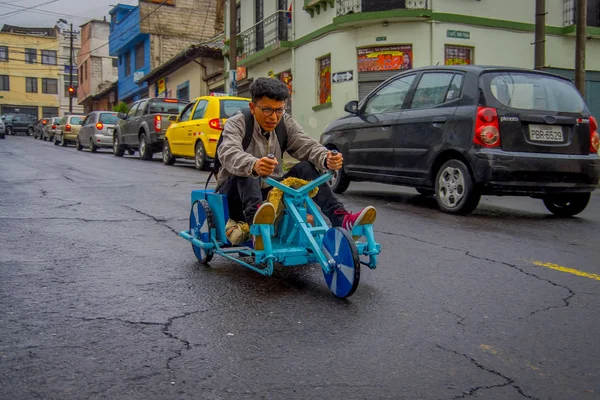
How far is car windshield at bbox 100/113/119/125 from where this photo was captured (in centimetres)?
2516

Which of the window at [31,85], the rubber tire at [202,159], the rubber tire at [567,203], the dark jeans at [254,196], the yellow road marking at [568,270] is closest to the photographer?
the dark jeans at [254,196]

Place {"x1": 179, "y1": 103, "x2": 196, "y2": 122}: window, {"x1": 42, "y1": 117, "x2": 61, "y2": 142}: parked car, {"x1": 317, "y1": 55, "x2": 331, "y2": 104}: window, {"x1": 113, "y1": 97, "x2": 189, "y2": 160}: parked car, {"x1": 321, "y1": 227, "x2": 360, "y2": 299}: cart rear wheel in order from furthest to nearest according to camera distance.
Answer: {"x1": 42, "y1": 117, "x2": 61, "y2": 142}: parked car → {"x1": 317, "y1": 55, "x2": 331, "y2": 104}: window → {"x1": 113, "y1": 97, "x2": 189, "y2": 160}: parked car → {"x1": 179, "y1": 103, "x2": 196, "y2": 122}: window → {"x1": 321, "y1": 227, "x2": 360, "y2": 299}: cart rear wheel

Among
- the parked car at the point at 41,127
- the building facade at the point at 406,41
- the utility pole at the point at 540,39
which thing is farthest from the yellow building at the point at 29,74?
the utility pole at the point at 540,39

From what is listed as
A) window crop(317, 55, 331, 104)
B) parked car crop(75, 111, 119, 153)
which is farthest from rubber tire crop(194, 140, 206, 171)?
parked car crop(75, 111, 119, 153)

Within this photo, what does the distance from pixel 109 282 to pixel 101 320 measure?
869 millimetres

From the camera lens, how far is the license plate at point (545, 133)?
23.8ft

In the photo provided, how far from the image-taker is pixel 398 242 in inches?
231

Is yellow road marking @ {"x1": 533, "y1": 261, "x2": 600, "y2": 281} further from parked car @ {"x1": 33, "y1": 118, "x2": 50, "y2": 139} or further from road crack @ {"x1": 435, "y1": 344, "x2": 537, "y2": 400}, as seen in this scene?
parked car @ {"x1": 33, "y1": 118, "x2": 50, "y2": 139}

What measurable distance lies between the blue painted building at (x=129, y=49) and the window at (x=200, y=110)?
27352mm

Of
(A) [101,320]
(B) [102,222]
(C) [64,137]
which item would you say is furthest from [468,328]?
(C) [64,137]

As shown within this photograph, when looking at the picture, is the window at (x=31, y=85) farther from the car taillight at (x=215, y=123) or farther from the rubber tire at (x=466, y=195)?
the rubber tire at (x=466, y=195)

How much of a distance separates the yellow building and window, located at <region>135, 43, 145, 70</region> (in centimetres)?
3549

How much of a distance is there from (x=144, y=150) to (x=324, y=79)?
21.6 feet

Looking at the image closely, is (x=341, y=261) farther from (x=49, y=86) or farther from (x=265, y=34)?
(x=49, y=86)
